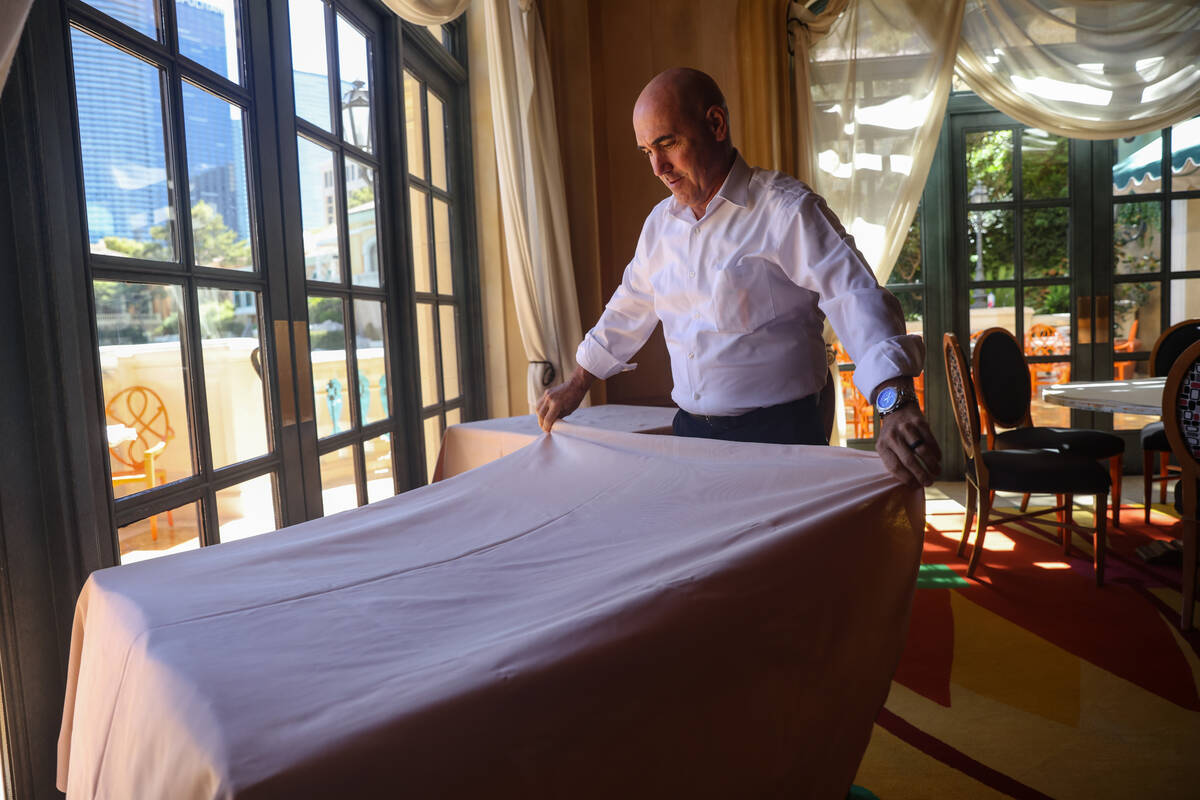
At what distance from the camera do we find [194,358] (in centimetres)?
165

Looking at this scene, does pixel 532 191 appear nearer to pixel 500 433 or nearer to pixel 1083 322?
pixel 500 433

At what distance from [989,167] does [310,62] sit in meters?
4.17

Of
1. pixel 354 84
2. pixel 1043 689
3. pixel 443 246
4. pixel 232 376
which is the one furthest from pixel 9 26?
pixel 1043 689

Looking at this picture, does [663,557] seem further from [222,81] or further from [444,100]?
[444,100]

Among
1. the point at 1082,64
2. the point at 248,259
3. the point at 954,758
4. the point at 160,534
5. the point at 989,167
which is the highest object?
the point at 1082,64

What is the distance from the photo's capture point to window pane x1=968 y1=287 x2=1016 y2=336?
480cm

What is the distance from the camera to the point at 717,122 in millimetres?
1708

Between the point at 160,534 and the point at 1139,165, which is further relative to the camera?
the point at 1139,165

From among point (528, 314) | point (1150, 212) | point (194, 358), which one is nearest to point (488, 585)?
point (194, 358)

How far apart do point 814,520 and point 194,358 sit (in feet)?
4.45

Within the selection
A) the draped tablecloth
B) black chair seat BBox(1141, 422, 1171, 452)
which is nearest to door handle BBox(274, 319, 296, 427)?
the draped tablecloth

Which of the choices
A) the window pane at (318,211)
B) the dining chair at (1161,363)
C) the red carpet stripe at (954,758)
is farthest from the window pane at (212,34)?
the dining chair at (1161,363)

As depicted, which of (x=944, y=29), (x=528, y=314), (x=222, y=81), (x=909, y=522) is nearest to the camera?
(x=909, y=522)

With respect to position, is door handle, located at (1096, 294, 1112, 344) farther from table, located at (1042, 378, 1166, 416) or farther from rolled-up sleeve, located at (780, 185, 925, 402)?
rolled-up sleeve, located at (780, 185, 925, 402)
